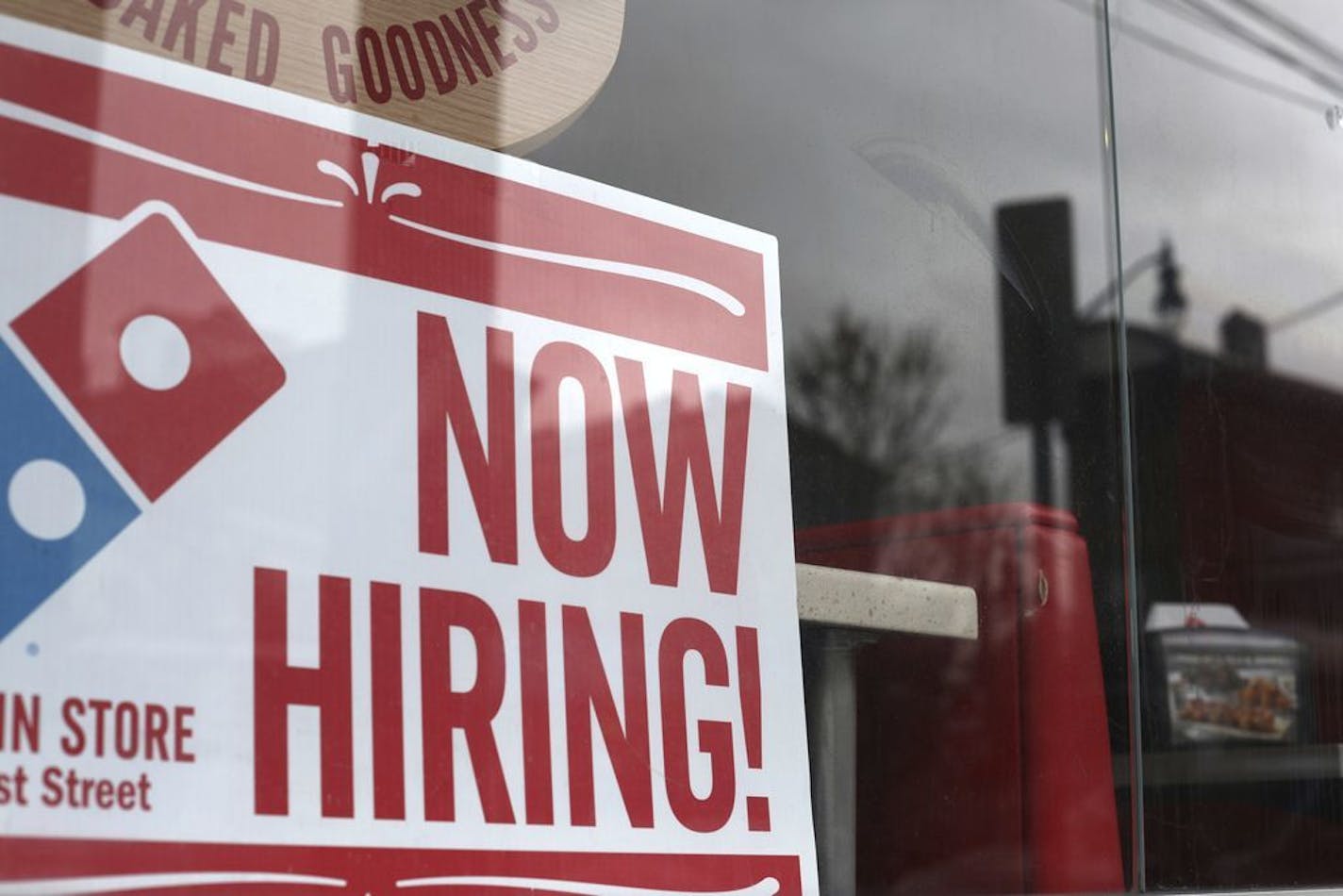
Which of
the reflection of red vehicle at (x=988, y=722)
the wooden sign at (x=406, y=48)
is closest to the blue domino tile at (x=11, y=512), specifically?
the wooden sign at (x=406, y=48)

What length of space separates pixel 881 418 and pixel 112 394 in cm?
68

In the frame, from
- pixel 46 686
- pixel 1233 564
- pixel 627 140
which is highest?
pixel 627 140

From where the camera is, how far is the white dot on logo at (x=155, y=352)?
0.98 meters

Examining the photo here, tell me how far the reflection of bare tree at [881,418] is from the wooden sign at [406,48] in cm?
30

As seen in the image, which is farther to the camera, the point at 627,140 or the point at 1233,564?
the point at 1233,564

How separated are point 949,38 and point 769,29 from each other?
0.25 metres

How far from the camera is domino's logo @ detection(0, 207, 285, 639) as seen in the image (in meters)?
0.92

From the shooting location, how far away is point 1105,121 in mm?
1709

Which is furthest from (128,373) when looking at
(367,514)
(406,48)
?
(406,48)

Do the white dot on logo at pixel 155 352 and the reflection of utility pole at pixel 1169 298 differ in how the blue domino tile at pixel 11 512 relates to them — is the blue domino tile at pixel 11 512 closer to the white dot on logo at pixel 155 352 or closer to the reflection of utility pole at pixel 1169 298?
the white dot on logo at pixel 155 352

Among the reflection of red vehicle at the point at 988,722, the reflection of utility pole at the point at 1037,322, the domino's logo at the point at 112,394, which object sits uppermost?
the reflection of utility pole at the point at 1037,322

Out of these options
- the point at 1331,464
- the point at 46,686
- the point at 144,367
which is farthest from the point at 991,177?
the point at 46,686

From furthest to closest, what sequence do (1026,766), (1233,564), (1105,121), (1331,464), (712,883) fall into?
1. (1331,464)
2. (1233,564)
3. (1105,121)
4. (1026,766)
5. (712,883)

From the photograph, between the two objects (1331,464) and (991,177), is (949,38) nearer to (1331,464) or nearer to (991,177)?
(991,177)
